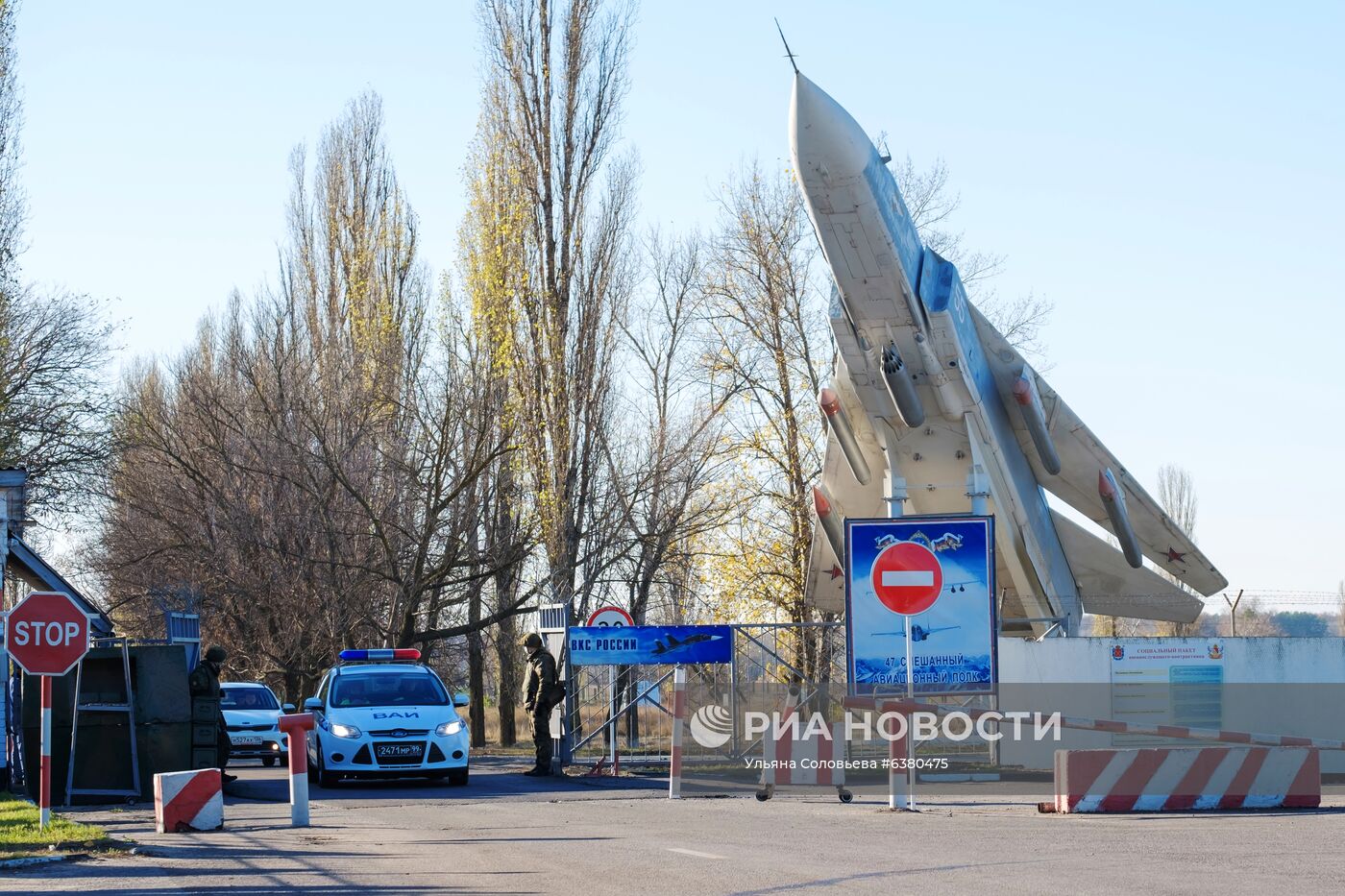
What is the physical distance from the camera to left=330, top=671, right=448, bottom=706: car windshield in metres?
20.2

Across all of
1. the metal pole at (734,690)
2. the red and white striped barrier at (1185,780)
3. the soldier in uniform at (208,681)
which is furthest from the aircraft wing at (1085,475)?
the soldier in uniform at (208,681)

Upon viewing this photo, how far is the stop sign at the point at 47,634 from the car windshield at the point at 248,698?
51.9ft

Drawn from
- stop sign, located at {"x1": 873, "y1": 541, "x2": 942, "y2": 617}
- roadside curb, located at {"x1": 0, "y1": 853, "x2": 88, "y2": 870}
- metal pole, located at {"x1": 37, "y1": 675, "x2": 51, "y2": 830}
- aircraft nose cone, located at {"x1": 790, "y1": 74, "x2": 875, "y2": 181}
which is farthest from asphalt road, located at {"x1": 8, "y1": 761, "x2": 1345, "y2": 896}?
aircraft nose cone, located at {"x1": 790, "y1": 74, "x2": 875, "y2": 181}

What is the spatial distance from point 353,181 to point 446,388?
13290 millimetres

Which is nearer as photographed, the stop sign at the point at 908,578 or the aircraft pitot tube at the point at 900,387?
the stop sign at the point at 908,578

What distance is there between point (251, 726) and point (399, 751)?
9.96m

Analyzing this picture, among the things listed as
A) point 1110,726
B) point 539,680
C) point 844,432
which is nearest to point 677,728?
point 539,680

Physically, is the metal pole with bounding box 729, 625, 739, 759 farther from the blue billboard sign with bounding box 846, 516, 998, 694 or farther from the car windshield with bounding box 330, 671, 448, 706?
the car windshield with bounding box 330, 671, 448, 706

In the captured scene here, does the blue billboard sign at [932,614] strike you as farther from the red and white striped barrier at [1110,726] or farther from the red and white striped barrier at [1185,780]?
the red and white striped barrier at [1185,780]

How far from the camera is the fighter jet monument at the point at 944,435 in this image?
2077 centimetres

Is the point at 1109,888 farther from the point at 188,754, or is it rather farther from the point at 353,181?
the point at 353,181

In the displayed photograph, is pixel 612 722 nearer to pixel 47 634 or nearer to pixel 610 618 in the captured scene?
pixel 610 618

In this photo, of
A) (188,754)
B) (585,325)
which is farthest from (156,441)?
(188,754)

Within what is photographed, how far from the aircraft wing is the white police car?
10764 millimetres
